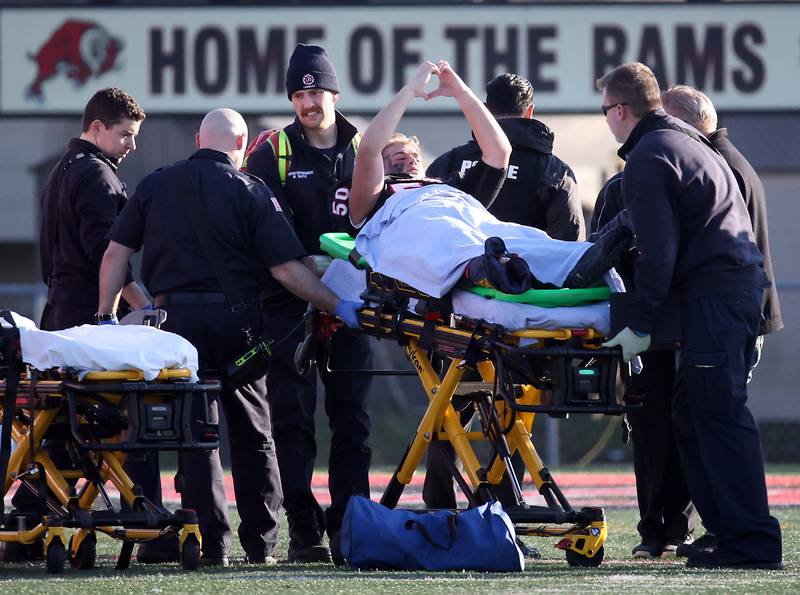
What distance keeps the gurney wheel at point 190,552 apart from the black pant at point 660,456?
2.17m

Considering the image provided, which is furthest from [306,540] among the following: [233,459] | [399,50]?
[399,50]

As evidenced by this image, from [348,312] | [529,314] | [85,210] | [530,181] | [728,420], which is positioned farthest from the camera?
[530,181]

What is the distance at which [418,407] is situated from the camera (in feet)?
53.7

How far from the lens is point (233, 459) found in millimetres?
7625

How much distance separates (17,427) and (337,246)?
153cm

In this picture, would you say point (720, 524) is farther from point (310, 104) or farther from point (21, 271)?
point (21, 271)

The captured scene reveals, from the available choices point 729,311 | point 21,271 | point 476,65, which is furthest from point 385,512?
point 21,271

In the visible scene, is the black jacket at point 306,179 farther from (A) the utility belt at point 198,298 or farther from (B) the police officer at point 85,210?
(A) the utility belt at point 198,298

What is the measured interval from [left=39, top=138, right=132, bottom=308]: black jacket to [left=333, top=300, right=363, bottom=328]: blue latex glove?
119 centimetres

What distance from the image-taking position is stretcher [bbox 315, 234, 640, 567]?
21.4ft

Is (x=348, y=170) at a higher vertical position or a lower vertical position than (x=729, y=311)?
higher

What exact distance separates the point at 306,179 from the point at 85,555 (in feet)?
6.95

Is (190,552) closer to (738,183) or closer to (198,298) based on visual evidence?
(198,298)

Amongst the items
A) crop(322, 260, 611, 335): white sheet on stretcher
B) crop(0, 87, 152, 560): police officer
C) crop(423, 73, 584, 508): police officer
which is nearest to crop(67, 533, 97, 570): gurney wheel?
crop(0, 87, 152, 560): police officer
